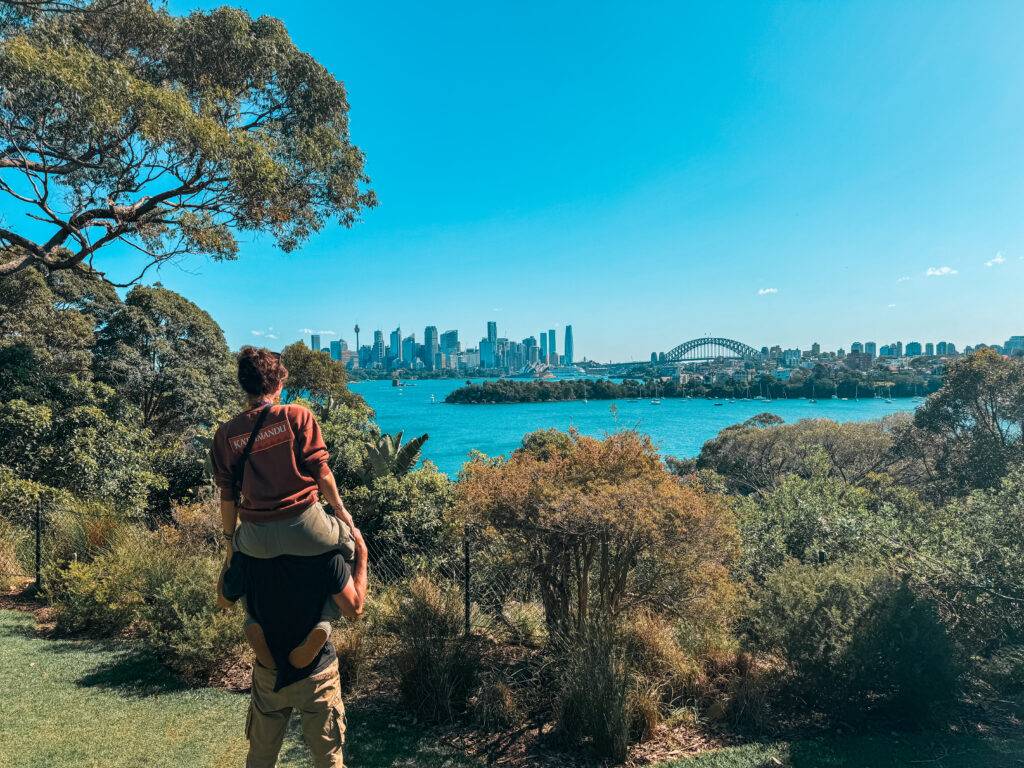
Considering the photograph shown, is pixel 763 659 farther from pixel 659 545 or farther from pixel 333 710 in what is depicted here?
pixel 333 710

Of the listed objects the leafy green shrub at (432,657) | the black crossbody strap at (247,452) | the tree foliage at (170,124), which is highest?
the tree foliage at (170,124)

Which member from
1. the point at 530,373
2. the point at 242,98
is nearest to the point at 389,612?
the point at 242,98

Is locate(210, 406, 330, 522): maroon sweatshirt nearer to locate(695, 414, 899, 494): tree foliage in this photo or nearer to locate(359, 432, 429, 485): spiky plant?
locate(359, 432, 429, 485): spiky plant

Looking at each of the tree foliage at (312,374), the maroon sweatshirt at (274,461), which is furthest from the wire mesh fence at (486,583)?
the tree foliage at (312,374)

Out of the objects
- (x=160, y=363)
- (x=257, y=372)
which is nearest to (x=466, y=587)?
(x=257, y=372)

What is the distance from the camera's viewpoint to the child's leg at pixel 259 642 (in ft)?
7.09

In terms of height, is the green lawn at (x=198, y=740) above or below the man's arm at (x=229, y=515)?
below

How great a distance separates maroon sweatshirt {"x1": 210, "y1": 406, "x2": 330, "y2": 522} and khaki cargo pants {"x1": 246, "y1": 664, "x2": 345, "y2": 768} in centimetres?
74

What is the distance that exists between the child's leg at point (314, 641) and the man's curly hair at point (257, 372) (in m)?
0.96

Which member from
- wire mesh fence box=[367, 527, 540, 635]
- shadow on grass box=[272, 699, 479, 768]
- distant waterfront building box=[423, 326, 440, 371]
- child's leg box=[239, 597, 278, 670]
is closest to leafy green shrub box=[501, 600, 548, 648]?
wire mesh fence box=[367, 527, 540, 635]

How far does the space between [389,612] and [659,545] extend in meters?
2.32

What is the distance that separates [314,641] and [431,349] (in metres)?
189

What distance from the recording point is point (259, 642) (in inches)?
85.5

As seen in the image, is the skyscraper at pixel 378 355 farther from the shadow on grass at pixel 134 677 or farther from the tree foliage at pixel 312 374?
the shadow on grass at pixel 134 677
